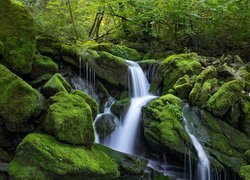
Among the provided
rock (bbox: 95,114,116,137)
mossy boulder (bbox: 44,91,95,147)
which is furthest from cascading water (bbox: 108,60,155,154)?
mossy boulder (bbox: 44,91,95,147)

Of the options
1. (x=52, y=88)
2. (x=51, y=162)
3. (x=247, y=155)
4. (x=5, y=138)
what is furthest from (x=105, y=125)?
(x=247, y=155)

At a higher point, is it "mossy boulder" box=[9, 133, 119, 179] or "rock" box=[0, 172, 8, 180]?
"mossy boulder" box=[9, 133, 119, 179]

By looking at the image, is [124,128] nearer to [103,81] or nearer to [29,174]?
[103,81]

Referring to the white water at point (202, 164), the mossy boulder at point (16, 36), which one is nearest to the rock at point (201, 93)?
the white water at point (202, 164)

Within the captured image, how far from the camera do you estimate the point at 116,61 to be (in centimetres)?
952

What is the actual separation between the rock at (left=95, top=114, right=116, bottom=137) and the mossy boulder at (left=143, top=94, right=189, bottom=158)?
0.98 meters

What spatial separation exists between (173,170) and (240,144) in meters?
1.67

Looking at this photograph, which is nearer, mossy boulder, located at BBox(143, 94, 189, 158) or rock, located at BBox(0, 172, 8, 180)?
rock, located at BBox(0, 172, 8, 180)

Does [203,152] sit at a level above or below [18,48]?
below

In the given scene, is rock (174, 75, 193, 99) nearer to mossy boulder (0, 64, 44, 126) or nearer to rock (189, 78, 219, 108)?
rock (189, 78, 219, 108)

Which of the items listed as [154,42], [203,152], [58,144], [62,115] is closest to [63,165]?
[58,144]

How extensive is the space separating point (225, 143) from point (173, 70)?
3.17 meters

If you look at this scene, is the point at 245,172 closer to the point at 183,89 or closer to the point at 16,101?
the point at 183,89

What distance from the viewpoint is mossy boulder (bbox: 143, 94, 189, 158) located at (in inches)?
269
